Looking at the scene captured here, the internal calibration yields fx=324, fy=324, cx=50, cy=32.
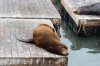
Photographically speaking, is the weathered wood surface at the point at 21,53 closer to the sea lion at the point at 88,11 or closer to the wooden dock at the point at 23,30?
the wooden dock at the point at 23,30

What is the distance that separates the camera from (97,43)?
10836 mm

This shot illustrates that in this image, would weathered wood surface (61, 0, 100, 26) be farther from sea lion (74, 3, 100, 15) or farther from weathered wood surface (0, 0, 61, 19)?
weathered wood surface (0, 0, 61, 19)

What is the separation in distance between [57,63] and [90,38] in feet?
15.5

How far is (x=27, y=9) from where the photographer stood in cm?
993

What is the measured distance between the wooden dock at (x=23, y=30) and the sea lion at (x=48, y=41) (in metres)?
0.09

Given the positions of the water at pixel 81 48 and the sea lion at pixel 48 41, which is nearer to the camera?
the sea lion at pixel 48 41

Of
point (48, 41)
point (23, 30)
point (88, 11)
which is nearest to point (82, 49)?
point (88, 11)

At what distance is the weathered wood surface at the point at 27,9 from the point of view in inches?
366

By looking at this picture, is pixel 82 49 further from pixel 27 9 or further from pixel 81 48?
pixel 27 9

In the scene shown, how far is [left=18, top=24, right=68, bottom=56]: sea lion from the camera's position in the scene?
21.6 ft

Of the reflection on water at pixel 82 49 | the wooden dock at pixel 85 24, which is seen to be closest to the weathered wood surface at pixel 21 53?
the reflection on water at pixel 82 49

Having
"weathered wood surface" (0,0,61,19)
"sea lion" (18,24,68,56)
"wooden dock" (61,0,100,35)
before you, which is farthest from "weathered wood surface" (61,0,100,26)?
"sea lion" (18,24,68,56)

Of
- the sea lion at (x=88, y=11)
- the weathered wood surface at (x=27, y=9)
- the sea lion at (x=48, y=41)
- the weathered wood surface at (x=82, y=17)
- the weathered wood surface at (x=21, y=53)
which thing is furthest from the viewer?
the sea lion at (x=88, y=11)

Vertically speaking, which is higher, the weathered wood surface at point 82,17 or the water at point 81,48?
the weathered wood surface at point 82,17
